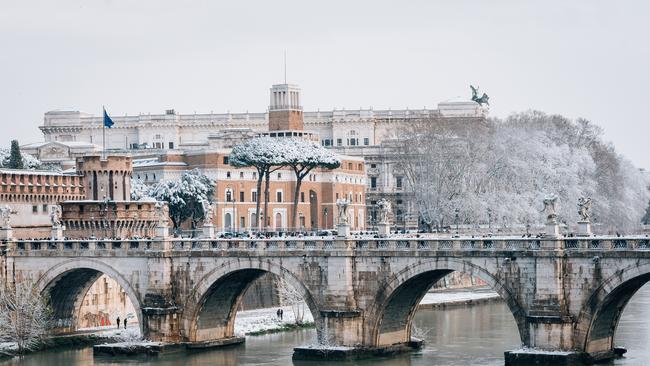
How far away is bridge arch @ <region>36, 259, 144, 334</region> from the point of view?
89625 mm

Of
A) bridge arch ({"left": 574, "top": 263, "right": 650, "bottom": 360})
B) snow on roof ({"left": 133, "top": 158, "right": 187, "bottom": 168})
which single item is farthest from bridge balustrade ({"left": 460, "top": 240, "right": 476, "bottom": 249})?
snow on roof ({"left": 133, "top": 158, "right": 187, "bottom": 168})

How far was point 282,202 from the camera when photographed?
16725 cm

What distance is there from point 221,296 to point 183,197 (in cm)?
5737

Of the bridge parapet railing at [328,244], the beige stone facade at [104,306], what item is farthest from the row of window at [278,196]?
the bridge parapet railing at [328,244]

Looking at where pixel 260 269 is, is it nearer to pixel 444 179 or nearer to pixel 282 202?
pixel 444 179

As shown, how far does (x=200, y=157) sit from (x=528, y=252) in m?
89.1

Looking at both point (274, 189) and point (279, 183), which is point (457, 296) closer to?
point (274, 189)

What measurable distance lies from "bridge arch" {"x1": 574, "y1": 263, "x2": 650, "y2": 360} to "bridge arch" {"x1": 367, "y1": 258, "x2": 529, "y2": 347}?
2.96 m

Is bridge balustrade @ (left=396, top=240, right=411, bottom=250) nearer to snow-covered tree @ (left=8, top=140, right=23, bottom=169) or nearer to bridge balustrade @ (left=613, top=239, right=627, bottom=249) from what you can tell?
bridge balustrade @ (left=613, top=239, right=627, bottom=249)

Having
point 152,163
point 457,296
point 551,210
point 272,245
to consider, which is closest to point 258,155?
point 152,163

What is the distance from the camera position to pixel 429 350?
84.6m

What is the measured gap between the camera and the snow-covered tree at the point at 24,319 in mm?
88562

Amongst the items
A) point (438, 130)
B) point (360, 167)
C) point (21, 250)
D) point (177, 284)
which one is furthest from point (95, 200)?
point (360, 167)

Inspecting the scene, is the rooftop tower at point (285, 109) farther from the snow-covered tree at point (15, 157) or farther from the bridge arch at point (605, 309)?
the bridge arch at point (605, 309)
